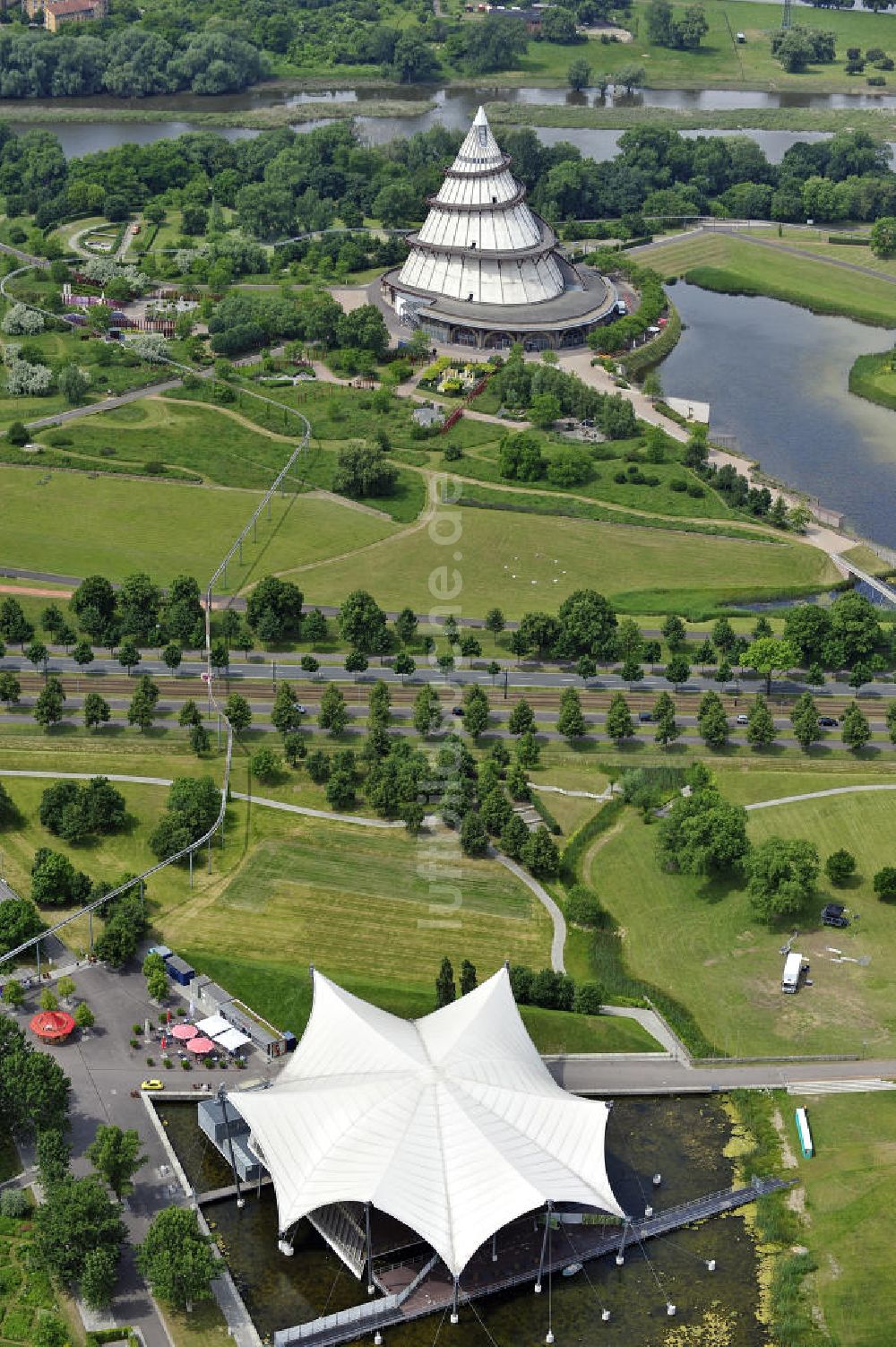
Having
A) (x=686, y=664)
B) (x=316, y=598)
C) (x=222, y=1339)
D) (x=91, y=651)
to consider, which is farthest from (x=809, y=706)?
(x=222, y=1339)

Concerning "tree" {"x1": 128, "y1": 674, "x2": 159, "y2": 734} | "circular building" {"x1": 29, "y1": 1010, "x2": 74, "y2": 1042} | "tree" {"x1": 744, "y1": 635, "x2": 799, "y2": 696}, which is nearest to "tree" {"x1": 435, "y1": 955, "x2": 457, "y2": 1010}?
"circular building" {"x1": 29, "y1": 1010, "x2": 74, "y2": 1042}

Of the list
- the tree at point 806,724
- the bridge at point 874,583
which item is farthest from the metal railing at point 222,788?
the bridge at point 874,583

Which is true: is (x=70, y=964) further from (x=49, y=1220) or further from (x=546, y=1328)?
(x=546, y=1328)

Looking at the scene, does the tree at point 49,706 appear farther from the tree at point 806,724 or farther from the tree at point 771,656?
the tree at point 806,724

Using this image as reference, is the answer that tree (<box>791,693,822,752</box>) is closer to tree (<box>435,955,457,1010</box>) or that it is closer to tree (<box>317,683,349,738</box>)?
tree (<box>317,683,349,738</box>)

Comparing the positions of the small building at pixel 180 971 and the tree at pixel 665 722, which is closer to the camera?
the small building at pixel 180 971

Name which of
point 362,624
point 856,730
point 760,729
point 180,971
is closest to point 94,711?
point 362,624

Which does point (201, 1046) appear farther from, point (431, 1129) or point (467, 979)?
point (431, 1129)

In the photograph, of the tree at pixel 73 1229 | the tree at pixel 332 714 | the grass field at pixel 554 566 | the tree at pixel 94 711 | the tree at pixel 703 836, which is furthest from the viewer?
the grass field at pixel 554 566
